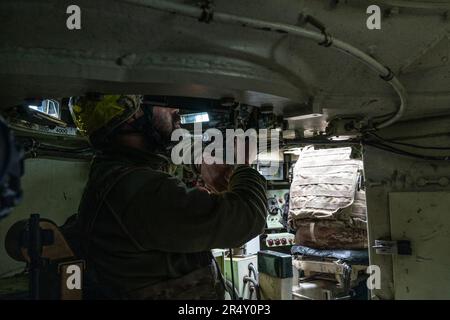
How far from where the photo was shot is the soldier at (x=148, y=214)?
119 centimetres

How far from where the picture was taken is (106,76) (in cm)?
103

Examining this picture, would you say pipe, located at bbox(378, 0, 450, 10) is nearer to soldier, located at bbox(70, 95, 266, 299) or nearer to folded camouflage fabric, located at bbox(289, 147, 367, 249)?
soldier, located at bbox(70, 95, 266, 299)

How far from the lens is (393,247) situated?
1.79 meters

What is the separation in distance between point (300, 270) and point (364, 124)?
321 centimetres

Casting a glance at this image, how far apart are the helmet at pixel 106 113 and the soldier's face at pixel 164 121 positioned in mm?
106

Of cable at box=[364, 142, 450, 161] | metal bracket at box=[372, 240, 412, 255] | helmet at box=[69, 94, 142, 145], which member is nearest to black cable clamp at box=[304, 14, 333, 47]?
helmet at box=[69, 94, 142, 145]

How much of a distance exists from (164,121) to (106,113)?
0.79 ft

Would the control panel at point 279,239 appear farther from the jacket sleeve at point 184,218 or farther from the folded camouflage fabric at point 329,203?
the jacket sleeve at point 184,218

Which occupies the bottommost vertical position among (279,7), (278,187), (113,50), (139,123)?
(278,187)

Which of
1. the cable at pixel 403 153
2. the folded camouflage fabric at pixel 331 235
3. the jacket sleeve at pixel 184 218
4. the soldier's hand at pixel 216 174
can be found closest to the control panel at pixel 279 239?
the folded camouflage fabric at pixel 331 235

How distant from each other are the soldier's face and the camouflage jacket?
19 centimetres

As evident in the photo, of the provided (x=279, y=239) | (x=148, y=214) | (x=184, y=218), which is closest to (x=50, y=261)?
(x=148, y=214)

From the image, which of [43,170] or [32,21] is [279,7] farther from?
[43,170]
